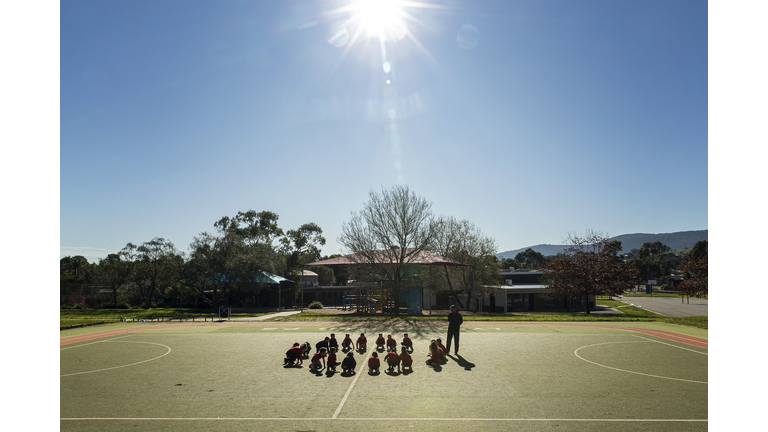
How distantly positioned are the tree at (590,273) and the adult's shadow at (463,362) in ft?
101

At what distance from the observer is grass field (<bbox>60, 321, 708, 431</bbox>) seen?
8.35 m

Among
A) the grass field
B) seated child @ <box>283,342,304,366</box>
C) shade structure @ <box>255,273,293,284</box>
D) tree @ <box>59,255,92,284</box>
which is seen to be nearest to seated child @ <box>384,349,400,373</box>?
the grass field

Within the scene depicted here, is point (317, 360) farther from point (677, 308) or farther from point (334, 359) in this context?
point (677, 308)

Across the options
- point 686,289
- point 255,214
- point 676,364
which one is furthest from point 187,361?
point 255,214

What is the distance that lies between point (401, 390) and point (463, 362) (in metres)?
4.37

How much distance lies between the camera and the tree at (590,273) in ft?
135

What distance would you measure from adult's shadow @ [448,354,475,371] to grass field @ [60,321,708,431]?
4cm

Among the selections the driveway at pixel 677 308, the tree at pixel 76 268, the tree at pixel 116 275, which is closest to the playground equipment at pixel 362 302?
the tree at pixel 116 275

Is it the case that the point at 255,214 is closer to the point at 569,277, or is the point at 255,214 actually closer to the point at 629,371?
the point at 569,277

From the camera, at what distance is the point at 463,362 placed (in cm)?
1405

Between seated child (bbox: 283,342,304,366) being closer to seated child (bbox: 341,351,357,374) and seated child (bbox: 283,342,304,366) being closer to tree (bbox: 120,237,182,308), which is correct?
seated child (bbox: 341,351,357,374)

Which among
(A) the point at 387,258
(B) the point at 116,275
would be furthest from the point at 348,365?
(B) the point at 116,275

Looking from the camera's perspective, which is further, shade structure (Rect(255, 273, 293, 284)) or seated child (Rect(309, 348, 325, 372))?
shade structure (Rect(255, 273, 293, 284))

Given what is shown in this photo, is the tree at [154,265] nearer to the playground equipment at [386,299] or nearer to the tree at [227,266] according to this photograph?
the tree at [227,266]
